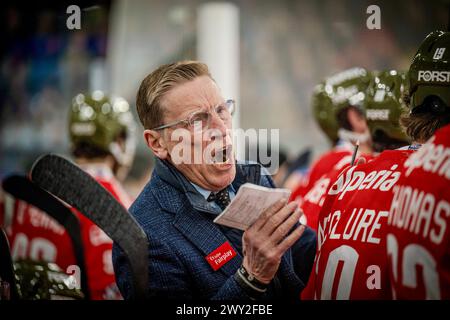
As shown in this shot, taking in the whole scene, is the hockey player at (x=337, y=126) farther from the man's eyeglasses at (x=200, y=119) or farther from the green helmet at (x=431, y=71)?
the green helmet at (x=431, y=71)

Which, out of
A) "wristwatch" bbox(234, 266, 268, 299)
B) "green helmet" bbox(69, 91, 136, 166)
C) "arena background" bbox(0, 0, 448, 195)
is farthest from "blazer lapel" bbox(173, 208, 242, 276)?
"arena background" bbox(0, 0, 448, 195)

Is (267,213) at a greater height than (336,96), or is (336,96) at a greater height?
(336,96)

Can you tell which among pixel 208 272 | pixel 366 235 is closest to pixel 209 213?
pixel 208 272

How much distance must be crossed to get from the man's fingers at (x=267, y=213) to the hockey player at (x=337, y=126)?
0.99 metres

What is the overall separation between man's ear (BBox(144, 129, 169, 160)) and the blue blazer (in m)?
0.03

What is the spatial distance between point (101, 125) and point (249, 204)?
2.18 m

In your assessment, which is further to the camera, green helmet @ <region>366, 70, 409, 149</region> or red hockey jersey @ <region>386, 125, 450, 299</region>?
green helmet @ <region>366, 70, 409, 149</region>

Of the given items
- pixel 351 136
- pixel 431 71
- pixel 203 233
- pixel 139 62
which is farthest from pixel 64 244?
pixel 139 62

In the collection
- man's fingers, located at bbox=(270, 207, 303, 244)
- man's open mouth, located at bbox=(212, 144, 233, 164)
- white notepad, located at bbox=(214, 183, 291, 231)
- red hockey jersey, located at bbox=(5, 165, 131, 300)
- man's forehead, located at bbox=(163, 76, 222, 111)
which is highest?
man's forehead, located at bbox=(163, 76, 222, 111)

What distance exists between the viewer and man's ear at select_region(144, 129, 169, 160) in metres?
2.07

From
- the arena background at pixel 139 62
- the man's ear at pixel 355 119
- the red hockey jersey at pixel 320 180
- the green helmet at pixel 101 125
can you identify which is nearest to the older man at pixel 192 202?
the red hockey jersey at pixel 320 180

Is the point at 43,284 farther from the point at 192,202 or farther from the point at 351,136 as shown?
the point at 351,136

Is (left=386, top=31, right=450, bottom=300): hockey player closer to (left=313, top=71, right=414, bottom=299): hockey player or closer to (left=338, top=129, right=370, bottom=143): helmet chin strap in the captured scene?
(left=313, top=71, right=414, bottom=299): hockey player

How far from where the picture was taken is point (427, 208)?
A: 144 cm
